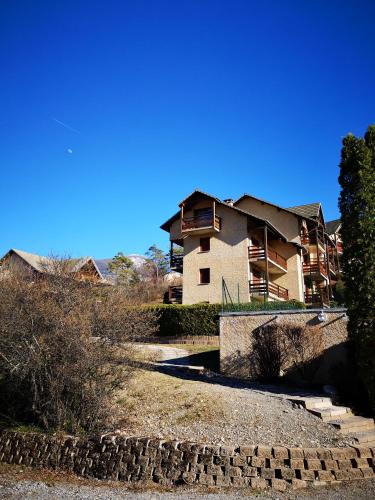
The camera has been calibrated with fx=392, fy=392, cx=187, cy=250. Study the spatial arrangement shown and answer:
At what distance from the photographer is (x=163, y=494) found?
→ 727cm

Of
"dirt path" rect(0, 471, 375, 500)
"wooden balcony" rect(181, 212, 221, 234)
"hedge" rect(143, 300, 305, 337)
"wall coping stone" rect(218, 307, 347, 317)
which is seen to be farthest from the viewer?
"wooden balcony" rect(181, 212, 221, 234)

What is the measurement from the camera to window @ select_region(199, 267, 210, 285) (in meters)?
29.3

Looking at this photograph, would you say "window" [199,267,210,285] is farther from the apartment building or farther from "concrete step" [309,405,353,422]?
"concrete step" [309,405,353,422]

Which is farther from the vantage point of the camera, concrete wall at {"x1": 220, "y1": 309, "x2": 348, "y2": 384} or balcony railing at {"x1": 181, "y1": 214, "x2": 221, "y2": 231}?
balcony railing at {"x1": 181, "y1": 214, "x2": 221, "y2": 231}

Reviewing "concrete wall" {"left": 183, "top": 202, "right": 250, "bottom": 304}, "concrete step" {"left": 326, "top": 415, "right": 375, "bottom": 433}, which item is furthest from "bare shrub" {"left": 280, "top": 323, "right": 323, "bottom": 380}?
"concrete wall" {"left": 183, "top": 202, "right": 250, "bottom": 304}

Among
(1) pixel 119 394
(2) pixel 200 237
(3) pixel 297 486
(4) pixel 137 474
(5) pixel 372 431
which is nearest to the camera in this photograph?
(3) pixel 297 486

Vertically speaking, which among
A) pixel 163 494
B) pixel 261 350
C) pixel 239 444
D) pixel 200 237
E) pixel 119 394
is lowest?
pixel 163 494

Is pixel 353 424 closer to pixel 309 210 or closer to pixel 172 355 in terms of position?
Answer: pixel 172 355

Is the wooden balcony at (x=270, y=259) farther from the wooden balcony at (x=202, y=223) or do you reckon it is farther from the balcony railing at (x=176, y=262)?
the balcony railing at (x=176, y=262)

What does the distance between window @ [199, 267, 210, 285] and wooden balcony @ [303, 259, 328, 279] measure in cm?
895

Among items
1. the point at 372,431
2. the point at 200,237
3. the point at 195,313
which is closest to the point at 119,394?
the point at 372,431

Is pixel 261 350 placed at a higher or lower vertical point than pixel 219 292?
lower

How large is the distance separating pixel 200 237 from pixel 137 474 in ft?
75.7

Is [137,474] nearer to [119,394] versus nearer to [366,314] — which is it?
[119,394]
